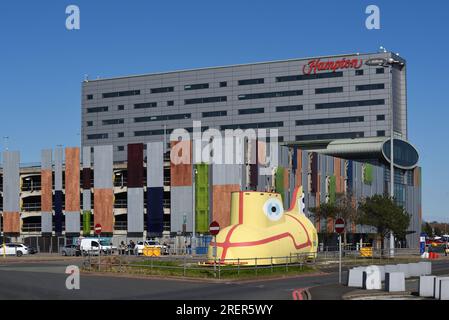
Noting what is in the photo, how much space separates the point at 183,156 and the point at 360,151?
136ft

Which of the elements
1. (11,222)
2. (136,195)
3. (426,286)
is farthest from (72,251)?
(426,286)

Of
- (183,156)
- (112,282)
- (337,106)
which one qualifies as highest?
(337,106)

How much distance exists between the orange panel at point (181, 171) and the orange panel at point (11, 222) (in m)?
21.3

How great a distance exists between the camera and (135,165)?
270 ft

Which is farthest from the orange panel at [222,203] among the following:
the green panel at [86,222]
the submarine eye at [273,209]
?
the submarine eye at [273,209]

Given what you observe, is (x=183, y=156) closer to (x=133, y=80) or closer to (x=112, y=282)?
(x=112, y=282)

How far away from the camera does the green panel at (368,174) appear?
103750mm

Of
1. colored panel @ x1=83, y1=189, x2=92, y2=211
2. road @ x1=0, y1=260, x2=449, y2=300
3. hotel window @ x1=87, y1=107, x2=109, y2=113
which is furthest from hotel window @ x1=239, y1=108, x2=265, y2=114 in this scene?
road @ x1=0, y1=260, x2=449, y2=300

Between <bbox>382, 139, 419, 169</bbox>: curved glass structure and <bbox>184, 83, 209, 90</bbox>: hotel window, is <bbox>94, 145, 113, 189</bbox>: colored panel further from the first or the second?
<bbox>184, 83, 209, 90</bbox>: hotel window

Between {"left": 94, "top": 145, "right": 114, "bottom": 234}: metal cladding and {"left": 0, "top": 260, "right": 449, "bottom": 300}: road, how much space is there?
147 ft
